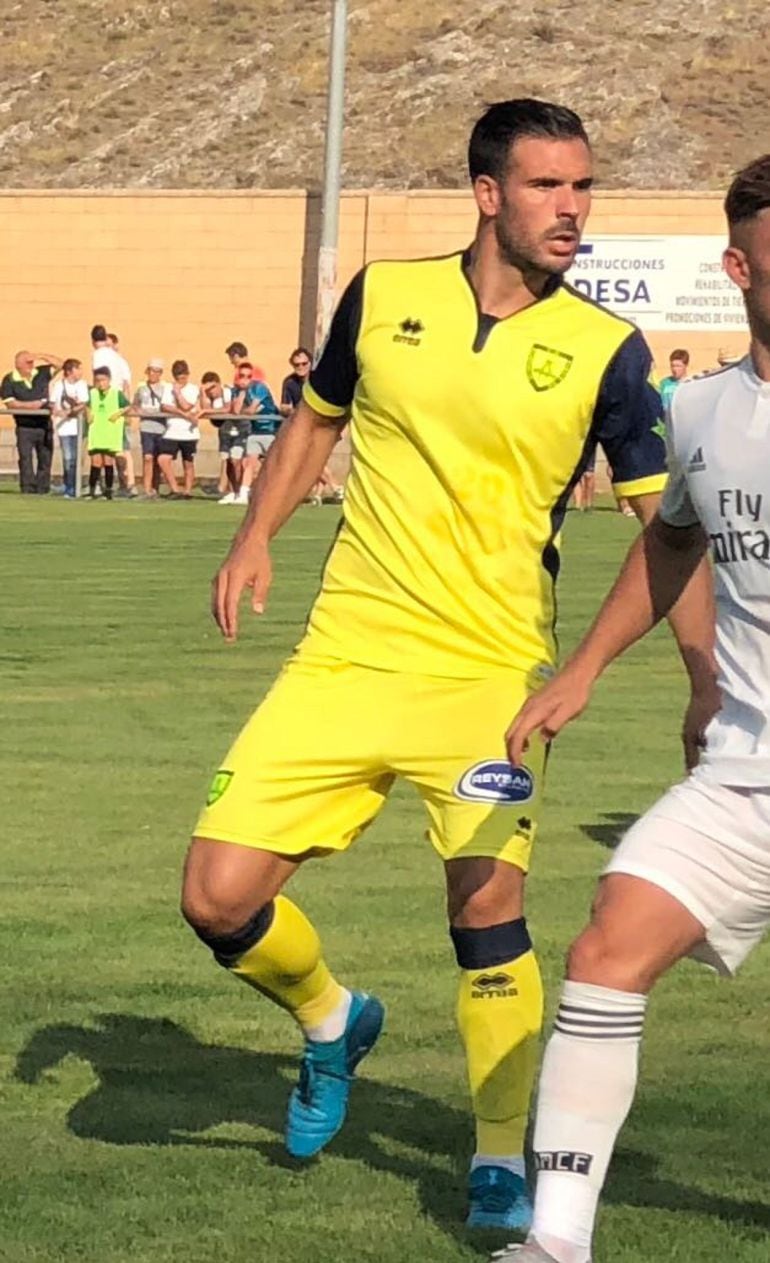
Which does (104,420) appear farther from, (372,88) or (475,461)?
(475,461)

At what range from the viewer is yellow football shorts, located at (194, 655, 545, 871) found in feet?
18.8

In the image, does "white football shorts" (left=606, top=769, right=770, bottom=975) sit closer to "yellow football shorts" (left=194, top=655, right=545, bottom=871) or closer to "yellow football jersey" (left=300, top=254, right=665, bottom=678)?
"yellow football shorts" (left=194, top=655, right=545, bottom=871)

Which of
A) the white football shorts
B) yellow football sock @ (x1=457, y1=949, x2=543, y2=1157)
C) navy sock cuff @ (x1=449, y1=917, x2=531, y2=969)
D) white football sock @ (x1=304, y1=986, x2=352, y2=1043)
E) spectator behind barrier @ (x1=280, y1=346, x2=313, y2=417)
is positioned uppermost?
the white football shorts

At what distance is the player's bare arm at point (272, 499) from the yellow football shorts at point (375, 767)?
0.36m

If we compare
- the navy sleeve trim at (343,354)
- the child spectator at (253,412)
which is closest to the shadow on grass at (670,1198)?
the navy sleeve trim at (343,354)

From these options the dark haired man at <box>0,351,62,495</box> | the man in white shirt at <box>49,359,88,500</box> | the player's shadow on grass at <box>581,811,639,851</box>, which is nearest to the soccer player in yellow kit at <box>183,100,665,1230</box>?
the player's shadow on grass at <box>581,811,639,851</box>

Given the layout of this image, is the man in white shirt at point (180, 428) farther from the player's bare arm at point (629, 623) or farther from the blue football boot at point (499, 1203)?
the player's bare arm at point (629, 623)

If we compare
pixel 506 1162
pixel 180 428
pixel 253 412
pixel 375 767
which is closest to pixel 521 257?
pixel 375 767

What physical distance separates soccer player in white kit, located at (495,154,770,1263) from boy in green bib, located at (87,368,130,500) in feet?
94.8

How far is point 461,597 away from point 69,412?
2931cm

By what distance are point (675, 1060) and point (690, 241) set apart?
34186 mm

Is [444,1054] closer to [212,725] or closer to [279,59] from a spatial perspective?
[212,725]

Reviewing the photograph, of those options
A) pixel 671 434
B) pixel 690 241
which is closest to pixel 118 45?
A: pixel 690 241

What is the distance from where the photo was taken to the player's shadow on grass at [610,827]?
10320mm
